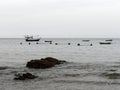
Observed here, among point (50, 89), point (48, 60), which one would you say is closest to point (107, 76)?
point (50, 89)

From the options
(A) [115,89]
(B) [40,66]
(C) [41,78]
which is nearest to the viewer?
(A) [115,89]

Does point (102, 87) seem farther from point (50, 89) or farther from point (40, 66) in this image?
point (40, 66)

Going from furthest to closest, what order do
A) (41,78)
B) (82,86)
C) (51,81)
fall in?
1. (41,78)
2. (51,81)
3. (82,86)

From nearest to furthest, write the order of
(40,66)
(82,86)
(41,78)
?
(82,86) → (41,78) → (40,66)

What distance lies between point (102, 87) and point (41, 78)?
7.36 meters

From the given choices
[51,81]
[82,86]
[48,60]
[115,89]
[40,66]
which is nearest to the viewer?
[115,89]

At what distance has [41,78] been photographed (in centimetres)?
2928

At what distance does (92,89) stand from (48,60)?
67.8 feet

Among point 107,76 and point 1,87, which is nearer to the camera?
point 1,87

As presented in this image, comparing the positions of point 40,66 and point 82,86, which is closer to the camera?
point 82,86

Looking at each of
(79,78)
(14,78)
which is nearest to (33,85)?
(14,78)

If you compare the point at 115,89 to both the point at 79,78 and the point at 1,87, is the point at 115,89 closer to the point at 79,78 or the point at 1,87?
the point at 79,78

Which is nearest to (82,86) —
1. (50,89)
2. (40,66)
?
(50,89)

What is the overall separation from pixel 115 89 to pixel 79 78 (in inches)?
251
